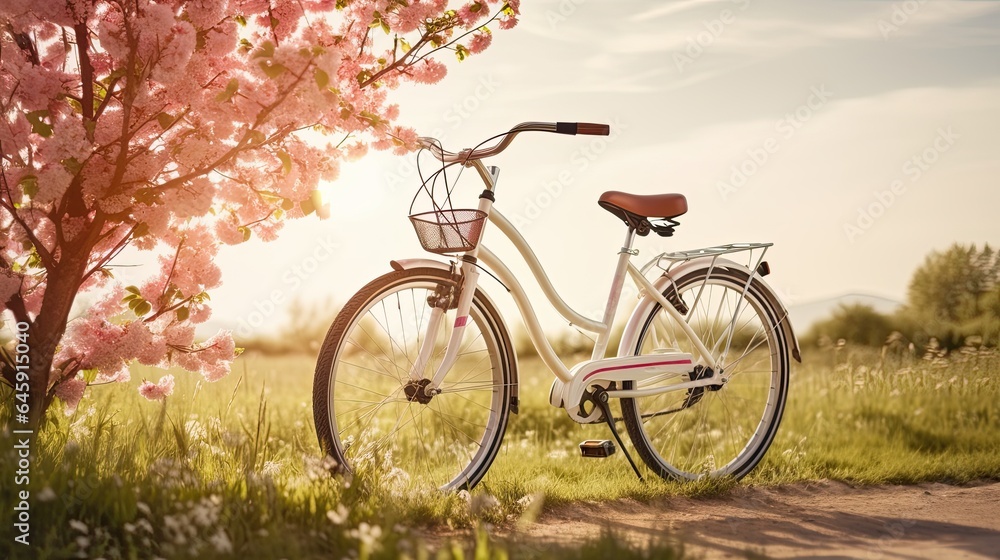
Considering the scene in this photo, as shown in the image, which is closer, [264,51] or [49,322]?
[264,51]

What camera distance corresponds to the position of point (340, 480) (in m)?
3.42

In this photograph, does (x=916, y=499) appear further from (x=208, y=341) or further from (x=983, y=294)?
(x=983, y=294)

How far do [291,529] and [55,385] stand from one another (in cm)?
183

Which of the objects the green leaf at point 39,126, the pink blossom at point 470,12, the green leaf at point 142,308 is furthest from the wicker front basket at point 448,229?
the green leaf at point 39,126

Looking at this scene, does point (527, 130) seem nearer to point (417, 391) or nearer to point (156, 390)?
point (417, 391)

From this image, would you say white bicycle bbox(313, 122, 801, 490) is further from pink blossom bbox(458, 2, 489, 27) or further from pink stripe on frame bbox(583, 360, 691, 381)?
pink blossom bbox(458, 2, 489, 27)

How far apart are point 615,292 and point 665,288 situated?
1.19 feet

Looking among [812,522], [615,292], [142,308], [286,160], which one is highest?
[286,160]

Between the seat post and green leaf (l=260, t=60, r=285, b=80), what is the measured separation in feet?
6.35

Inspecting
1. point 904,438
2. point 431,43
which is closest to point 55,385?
point 431,43

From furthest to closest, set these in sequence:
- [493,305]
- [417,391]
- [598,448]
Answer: [598,448] < [493,305] < [417,391]

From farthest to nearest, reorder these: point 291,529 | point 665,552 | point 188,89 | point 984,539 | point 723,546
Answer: point 188,89
point 984,539
point 723,546
point 291,529
point 665,552

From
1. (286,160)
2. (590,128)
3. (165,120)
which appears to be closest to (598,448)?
(590,128)

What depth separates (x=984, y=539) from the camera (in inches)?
139
